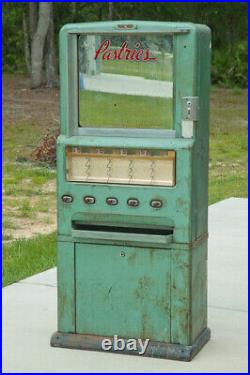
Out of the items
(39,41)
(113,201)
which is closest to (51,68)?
(39,41)

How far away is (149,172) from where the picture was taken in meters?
3.98

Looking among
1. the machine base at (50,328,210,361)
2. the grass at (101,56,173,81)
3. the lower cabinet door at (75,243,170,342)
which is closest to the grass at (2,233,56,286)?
the machine base at (50,328,210,361)

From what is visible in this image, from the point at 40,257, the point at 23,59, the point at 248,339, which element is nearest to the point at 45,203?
the point at 40,257

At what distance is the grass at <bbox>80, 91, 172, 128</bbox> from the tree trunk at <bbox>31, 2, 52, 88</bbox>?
60.0ft

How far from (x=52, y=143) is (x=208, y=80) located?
8143 millimetres

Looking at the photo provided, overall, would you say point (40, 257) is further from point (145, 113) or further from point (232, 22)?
point (232, 22)

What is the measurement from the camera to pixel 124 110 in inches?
159

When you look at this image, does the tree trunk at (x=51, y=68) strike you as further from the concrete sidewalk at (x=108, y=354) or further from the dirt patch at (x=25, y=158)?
the concrete sidewalk at (x=108, y=354)

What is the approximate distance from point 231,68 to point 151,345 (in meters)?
22.3

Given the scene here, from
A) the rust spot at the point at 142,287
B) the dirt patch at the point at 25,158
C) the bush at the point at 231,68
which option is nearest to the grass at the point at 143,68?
the rust spot at the point at 142,287

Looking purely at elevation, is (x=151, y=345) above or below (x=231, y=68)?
below

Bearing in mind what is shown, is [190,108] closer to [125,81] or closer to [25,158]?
[125,81]

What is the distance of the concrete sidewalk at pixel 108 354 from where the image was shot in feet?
13.2

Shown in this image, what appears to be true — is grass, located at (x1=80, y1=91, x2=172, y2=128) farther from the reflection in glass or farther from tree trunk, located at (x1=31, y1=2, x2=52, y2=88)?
tree trunk, located at (x1=31, y1=2, x2=52, y2=88)
